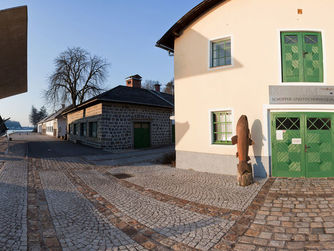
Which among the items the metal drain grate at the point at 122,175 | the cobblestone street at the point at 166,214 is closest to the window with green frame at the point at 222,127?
the cobblestone street at the point at 166,214

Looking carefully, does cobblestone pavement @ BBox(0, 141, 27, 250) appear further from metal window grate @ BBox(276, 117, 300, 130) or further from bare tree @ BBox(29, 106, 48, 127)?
bare tree @ BBox(29, 106, 48, 127)

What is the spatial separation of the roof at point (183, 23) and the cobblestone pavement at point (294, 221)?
7.02 metres

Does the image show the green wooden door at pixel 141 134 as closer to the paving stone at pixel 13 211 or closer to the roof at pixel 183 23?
the roof at pixel 183 23

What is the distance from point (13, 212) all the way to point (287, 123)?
7908 mm

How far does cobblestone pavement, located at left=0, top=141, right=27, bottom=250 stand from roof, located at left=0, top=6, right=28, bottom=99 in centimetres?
537

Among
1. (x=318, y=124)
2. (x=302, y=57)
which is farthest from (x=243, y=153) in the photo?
(x=302, y=57)

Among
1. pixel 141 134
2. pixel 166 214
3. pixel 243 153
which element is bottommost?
pixel 166 214

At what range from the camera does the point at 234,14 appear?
23.0 feet

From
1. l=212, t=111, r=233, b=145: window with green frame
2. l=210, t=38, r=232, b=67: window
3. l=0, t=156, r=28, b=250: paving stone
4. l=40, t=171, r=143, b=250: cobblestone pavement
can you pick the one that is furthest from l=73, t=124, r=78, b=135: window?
l=210, t=38, r=232, b=67: window

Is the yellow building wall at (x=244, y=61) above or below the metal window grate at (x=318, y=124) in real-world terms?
above

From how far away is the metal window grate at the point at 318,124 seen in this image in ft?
20.4

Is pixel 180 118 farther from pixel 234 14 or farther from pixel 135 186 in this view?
pixel 234 14

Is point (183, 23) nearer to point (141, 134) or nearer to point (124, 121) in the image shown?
point (124, 121)

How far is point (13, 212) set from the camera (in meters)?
3.90
